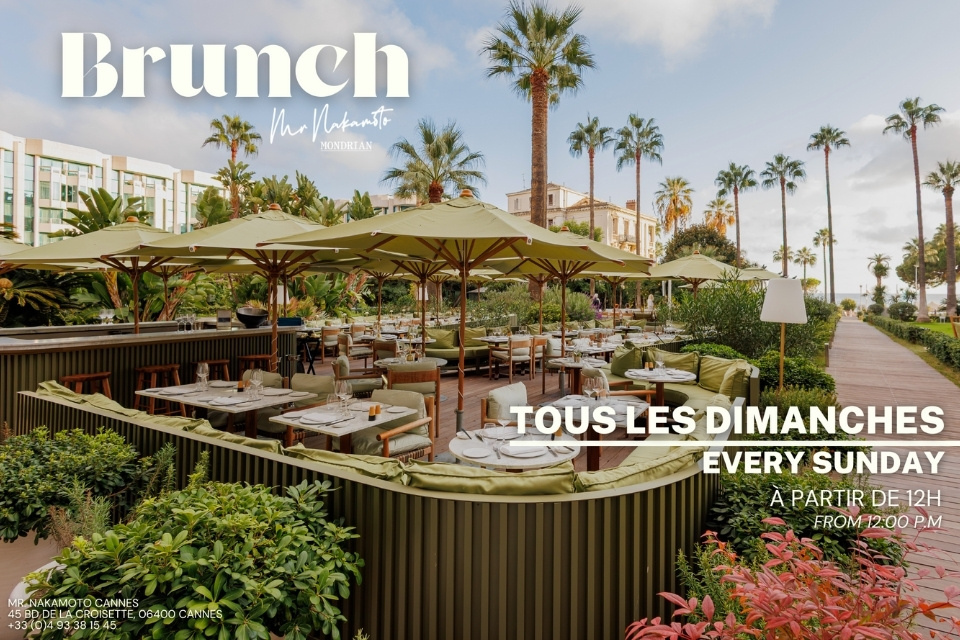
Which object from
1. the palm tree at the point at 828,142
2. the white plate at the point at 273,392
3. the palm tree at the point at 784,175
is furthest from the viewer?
the palm tree at the point at 784,175

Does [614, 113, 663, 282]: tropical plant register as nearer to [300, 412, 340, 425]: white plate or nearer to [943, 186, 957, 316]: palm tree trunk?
[943, 186, 957, 316]: palm tree trunk

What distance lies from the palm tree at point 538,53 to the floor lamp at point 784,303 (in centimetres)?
854

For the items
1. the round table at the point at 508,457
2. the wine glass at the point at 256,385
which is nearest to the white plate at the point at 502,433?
the round table at the point at 508,457

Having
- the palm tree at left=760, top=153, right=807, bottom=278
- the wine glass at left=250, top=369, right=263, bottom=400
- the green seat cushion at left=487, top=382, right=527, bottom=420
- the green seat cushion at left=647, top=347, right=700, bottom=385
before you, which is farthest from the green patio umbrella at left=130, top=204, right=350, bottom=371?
the palm tree at left=760, top=153, right=807, bottom=278

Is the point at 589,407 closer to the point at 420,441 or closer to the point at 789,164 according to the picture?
the point at 420,441

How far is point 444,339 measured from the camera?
11.5 meters

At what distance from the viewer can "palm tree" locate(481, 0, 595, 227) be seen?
1487 centimetres

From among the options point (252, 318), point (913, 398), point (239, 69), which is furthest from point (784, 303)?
point (252, 318)

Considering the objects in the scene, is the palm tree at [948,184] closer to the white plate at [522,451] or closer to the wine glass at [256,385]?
the white plate at [522,451]

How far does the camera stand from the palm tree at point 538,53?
48.8 feet

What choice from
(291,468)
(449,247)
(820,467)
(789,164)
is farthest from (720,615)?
(789,164)

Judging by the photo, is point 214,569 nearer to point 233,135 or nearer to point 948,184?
point 233,135

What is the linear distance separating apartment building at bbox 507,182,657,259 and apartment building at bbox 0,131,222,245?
1137 inches

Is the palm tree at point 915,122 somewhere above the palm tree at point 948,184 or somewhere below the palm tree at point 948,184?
above
